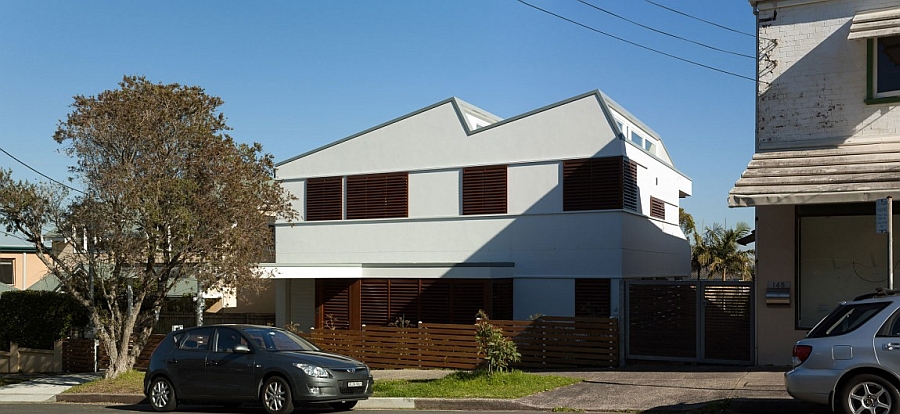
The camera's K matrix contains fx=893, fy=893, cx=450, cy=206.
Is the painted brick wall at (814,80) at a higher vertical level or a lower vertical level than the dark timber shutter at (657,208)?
higher

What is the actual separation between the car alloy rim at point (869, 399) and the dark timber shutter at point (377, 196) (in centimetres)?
1708

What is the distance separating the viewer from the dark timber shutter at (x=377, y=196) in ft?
86.1

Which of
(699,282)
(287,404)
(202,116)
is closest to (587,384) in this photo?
(699,282)

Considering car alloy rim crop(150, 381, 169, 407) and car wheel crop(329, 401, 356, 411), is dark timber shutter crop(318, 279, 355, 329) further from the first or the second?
car wheel crop(329, 401, 356, 411)

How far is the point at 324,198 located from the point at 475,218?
531cm

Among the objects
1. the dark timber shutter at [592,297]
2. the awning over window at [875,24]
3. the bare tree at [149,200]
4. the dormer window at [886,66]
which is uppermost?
the awning over window at [875,24]

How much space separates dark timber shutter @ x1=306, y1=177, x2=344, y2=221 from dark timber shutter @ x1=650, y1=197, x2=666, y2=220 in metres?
9.25

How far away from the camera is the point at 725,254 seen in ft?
141

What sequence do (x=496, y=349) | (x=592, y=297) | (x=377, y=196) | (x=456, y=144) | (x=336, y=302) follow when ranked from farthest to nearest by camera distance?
(x=377, y=196)
(x=336, y=302)
(x=456, y=144)
(x=592, y=297)
(x=496, y=349)

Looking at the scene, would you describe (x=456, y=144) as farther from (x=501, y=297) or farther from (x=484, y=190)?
(x=501, y=297)

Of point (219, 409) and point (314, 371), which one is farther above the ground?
point (314, 371)

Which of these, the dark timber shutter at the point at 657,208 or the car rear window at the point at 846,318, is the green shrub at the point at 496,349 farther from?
the dark timber shutter at the point at 657,208

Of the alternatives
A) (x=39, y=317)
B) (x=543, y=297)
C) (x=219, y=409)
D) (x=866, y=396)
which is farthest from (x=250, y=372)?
(x=39, y=317)

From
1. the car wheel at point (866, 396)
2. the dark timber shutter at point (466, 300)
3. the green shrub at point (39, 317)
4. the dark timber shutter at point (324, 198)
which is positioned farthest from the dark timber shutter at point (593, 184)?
the green shrub at point (39, 317)
